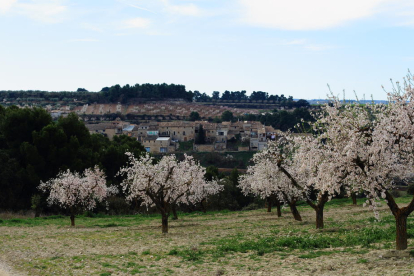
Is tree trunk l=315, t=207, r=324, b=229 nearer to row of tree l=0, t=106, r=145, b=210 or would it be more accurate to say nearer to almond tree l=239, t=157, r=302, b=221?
almond tree l=239, t=157, r=302, b=221

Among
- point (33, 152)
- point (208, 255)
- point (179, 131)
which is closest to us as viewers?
point (208, 255)

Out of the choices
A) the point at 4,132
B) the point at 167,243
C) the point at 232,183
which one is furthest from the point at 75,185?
the point at 232,183

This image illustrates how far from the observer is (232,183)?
64.0 metres

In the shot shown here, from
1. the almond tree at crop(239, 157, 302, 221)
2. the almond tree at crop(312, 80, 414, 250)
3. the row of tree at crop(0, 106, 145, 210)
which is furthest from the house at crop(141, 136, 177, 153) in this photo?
the almond tree at crop(312, 80, 414, 250)

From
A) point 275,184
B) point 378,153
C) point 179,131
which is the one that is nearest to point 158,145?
point 179,131

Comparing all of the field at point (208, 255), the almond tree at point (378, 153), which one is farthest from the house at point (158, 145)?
the almond tree at point (378, 153)

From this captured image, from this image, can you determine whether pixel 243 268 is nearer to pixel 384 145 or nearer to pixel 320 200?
pixel 384 145

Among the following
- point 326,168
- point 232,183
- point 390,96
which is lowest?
point 232,183

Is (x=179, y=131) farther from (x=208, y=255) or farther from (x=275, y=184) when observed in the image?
(x=208, y=255)

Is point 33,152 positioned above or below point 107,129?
below

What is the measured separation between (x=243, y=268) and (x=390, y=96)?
782cm

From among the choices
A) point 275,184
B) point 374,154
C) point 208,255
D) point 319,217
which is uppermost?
point 374,154

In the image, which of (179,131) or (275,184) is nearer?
(275,184)

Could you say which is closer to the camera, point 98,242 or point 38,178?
point 98,242
